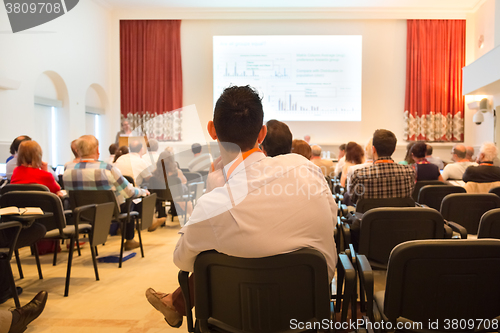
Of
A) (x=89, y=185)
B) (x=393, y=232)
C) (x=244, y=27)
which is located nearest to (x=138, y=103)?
(x=244, y=27)

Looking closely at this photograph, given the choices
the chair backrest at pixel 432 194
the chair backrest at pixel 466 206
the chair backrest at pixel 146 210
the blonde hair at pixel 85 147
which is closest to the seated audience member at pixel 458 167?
the chair backrest at pixel 432 194

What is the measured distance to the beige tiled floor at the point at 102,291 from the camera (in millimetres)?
2430

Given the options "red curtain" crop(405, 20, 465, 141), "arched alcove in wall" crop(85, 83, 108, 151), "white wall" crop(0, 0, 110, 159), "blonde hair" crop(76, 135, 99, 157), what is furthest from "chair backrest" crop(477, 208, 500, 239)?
"arched alcove in wall" crop(85, 83, 108, 151)

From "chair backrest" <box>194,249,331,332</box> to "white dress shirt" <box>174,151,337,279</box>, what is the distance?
4cm

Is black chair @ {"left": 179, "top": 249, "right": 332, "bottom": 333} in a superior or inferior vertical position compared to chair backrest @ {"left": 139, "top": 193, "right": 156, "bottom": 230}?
superior

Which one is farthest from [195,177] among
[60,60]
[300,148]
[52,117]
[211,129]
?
[52,117]

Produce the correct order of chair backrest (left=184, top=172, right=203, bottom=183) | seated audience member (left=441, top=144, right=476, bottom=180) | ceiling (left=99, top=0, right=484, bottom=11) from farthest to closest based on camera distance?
ceiling (left=99, top=0, right=484, bottom=11) < seated audience member (left=441, top=144, right=476, bottom=180) < chair backrest (left=184, top=172, right=203, bottom=183)

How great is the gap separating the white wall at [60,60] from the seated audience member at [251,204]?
6402 mm

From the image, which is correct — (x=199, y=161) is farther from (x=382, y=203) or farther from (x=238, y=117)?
(x=382, y=203)

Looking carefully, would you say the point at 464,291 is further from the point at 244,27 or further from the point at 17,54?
the point at 244,27

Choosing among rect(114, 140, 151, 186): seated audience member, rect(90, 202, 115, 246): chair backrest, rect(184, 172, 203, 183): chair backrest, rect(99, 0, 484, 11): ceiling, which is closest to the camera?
rect(184, 172, 203, 183): chair backrest

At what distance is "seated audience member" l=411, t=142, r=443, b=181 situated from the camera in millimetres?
4090

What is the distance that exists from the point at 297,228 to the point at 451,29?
11.1m

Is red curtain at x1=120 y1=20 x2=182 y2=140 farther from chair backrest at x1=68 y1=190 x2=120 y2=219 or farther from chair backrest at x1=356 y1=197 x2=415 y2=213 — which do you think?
chair backrest at x1=356 y1=197 x2=415 y2=213
